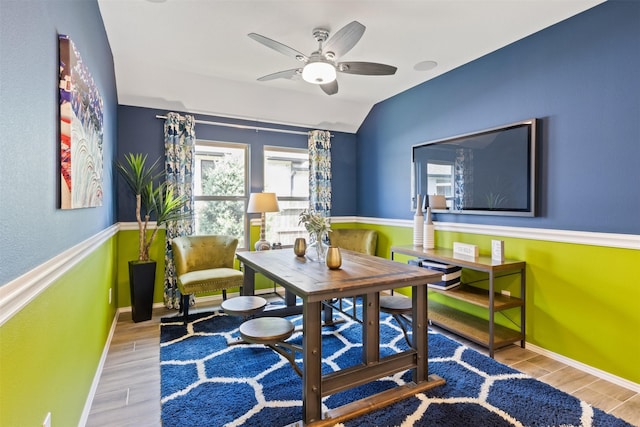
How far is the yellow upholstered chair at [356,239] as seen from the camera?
14.9 feet

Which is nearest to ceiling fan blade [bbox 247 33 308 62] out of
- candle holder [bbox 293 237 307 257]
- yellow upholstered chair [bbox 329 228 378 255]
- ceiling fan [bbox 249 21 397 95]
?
ceiling fan [bbox 249 21 397 95]

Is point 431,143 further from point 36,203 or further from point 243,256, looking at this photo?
point 36,203

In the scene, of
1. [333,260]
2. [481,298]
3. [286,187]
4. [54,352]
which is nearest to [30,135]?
[54,352]

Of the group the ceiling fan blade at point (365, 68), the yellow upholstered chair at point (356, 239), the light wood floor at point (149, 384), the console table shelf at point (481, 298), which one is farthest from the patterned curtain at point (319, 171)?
the light wood floor at point (149, 384)

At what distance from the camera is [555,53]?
8.75 ft

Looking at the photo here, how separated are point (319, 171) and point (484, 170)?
2.27 metres

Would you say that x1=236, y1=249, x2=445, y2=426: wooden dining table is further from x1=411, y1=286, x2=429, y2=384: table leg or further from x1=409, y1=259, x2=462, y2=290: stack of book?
x1=409, y1=259, x2=462, y2=290: stack of book

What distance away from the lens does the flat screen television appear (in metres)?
2.83

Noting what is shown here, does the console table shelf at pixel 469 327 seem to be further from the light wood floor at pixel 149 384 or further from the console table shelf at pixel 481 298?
the console table shelf at pixel 481 298

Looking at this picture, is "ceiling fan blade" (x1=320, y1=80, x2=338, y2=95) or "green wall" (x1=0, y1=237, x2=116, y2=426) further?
"ceiling fan blade" (x1=320, y1=80, x2=338, y2=95)

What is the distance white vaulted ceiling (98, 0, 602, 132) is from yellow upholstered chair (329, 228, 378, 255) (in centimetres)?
187

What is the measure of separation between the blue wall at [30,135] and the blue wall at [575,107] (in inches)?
129

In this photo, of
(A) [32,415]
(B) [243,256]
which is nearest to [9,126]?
(A) [32,415]

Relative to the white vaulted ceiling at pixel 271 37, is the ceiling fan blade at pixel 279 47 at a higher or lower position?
lower
